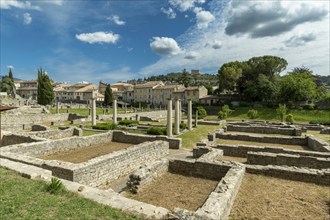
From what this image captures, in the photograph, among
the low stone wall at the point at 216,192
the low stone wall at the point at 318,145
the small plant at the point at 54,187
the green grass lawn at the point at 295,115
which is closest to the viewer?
the low stone wall at the point at 216,192

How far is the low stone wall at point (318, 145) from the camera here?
14.7 metres

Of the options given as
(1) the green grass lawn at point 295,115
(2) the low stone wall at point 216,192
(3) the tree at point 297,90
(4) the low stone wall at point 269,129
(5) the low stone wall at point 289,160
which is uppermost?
(3) the tree at point 297,90

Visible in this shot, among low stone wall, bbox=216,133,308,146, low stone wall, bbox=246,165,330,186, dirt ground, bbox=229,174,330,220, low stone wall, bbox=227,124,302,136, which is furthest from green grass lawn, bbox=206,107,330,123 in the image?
dirt ground, bbox=229,174,330,220

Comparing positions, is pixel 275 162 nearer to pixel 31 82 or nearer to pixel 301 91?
pixel 301 91

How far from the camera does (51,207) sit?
16.5 feet

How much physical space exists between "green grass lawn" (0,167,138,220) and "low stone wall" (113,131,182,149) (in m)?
11.7

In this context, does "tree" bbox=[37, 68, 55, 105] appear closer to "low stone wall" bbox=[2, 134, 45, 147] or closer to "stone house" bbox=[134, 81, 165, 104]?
"stone house" bbox=[134, 81, 165, 104]

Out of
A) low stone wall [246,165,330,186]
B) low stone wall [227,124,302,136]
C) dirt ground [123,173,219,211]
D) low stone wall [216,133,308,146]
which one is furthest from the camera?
low stone wall [227,124,302,136]

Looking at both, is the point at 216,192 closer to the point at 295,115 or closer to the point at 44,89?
the point at 295,115

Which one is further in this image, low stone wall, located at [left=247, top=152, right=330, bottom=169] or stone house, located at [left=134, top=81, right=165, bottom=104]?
stone house, located at [left=134, top=81, right=165, bottom=104]

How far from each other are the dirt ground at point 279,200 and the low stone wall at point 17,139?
1298 centimetres

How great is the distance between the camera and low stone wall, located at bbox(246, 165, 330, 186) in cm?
905

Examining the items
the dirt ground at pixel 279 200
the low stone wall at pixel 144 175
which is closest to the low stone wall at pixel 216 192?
the dirt ground at pixel 279 200

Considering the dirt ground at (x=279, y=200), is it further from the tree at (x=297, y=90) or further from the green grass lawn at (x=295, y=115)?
the tree at (x=297, y=90)
